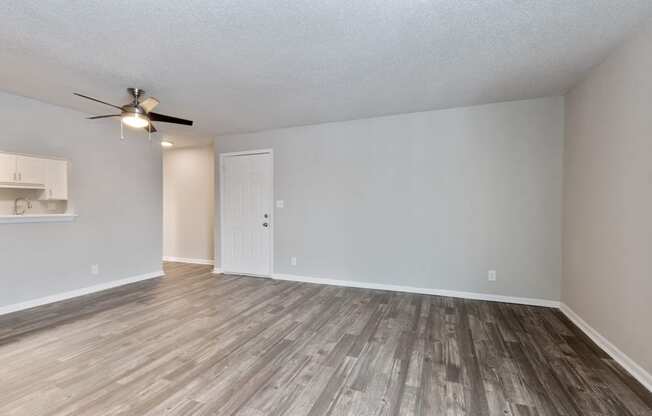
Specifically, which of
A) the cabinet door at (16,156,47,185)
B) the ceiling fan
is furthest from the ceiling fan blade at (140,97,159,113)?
the cabinet door at (16,156,47,185)

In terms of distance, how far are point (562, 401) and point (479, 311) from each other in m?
1.57

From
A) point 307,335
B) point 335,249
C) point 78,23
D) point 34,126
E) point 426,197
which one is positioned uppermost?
point 78,23

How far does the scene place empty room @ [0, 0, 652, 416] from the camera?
1.94 meters

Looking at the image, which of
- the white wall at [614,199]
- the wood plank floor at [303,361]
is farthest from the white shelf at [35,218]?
the white wall at [614,199]

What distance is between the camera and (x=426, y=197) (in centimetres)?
398

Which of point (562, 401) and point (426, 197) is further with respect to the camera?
point (426, 197)

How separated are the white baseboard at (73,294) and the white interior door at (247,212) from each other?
4.22ft

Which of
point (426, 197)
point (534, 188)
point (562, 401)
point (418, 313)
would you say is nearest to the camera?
point (562, 401)

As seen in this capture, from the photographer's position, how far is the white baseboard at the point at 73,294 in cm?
331

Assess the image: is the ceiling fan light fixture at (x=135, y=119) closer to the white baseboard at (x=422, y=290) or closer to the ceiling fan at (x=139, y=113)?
the ceiling fan at (x=139, y=113)

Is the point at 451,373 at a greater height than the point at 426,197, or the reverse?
the point at 426,197

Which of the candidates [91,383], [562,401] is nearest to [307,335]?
[91,383]

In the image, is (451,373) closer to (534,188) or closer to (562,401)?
(562,401)

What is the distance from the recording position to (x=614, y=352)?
7.61ft
